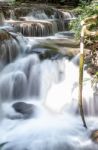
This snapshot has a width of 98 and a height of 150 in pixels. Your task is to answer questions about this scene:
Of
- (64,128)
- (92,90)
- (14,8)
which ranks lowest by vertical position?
(64,128)

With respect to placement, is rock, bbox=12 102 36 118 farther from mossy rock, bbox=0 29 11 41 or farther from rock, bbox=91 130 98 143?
mossy rock, bbox=0 29 11 41

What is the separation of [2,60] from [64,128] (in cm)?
270

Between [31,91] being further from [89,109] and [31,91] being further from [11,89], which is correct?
[89,109]

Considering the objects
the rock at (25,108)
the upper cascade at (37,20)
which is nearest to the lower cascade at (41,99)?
the rock at (25,108)

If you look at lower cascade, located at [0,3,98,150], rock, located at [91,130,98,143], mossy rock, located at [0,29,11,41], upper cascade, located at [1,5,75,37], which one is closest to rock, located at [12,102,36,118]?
lower cascade, located at [0,3,98,150]

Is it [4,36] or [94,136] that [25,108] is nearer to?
[94,136]

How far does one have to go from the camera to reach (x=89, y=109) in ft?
22.9

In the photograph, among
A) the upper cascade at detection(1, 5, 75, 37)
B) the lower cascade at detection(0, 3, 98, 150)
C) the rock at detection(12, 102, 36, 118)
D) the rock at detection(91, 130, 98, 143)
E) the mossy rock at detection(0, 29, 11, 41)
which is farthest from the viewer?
the upper cascade at detection(1, 5, 75, 37)

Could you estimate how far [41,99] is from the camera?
7590mm

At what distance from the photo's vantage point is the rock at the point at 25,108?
6.76 metres

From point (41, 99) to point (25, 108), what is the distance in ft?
2.41

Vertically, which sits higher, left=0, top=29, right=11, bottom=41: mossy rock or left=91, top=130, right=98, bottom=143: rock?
left=0, top=29, right=11, bottom=41: mossy rock

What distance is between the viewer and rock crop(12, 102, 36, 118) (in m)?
6.76

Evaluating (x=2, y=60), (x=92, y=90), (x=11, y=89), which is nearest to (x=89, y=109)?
(x=92, y=90)
